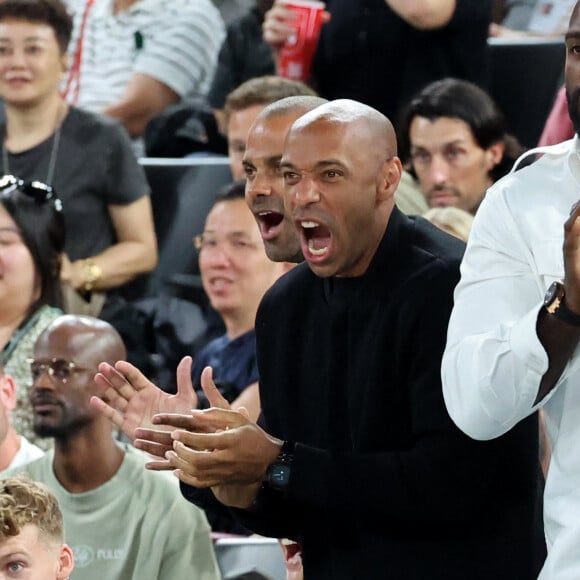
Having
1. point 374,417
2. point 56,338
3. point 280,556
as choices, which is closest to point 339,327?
point 374,417

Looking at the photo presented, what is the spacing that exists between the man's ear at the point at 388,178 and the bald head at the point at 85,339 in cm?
127

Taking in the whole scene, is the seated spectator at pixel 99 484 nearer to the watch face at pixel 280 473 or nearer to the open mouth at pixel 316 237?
the watch face at pixel 280 473

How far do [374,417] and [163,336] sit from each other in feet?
6.66

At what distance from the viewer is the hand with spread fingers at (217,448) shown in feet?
7.21

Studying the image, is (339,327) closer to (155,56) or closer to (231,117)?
(231,117)

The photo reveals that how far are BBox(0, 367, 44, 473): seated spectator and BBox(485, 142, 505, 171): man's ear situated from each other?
4.65ft

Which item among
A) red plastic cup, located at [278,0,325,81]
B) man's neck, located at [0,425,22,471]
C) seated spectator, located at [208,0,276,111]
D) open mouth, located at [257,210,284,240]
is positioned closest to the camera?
open mouth, located at [257,210,284,240]

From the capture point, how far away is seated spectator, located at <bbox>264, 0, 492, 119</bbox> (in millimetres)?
4445

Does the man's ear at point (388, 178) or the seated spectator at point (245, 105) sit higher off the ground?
the man's ear at point (388, 178)

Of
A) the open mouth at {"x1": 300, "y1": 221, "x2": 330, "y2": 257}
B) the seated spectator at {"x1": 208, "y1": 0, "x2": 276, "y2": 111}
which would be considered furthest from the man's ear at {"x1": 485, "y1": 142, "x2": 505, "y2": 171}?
the open mouth at {"x1": 300, "y1": 221, "x2": 330, "y2": 257}

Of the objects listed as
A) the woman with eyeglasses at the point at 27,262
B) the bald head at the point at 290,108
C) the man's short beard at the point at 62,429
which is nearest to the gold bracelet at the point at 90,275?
the woman with eyeglasses at the point at 27,262

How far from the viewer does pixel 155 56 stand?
5.12 meters

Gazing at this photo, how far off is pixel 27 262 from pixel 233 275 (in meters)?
0.59

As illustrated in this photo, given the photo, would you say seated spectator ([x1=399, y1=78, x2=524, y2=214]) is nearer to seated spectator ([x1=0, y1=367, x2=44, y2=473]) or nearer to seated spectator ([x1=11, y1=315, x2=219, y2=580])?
seated spectator ([x1=11, y1=315, x2=219, y2=580])
